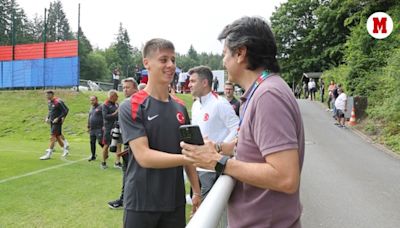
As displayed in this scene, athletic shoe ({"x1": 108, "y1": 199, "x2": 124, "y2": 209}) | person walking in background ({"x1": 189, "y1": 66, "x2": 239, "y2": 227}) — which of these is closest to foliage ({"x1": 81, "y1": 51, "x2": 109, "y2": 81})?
athletic shoe ({"x1": 108, "y1": 199, "x2": 124, "y2": 209})

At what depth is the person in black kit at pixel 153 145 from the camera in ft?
8.84

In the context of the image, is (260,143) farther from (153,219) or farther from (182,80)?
(182,80)

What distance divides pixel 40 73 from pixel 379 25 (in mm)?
21512

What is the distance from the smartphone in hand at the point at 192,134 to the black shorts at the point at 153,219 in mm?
1017

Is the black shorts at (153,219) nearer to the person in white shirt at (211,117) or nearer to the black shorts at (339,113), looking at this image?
the person in white shirt at (211,117)

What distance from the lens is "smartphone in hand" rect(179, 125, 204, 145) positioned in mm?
1948

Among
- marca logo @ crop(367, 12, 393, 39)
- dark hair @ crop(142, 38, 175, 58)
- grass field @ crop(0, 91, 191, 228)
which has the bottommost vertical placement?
grass field @ crop(0, 91, 191, 228)

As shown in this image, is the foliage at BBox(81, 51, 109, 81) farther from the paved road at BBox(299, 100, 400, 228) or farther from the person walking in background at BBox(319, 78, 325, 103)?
the paved road at BBox(299, 100, 400, 228)

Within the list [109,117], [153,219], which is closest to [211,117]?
[153,219]

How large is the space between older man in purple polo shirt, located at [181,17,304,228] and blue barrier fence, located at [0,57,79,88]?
24.4 m

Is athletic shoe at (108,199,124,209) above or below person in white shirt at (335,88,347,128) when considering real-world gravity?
below

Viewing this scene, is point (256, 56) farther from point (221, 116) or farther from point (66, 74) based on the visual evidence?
point (66, 74)

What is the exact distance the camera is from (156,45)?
9.64 ft

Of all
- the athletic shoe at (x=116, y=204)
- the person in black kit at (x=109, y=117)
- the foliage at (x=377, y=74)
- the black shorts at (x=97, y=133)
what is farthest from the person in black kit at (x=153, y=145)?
the foliage at (x=377, y=74)
